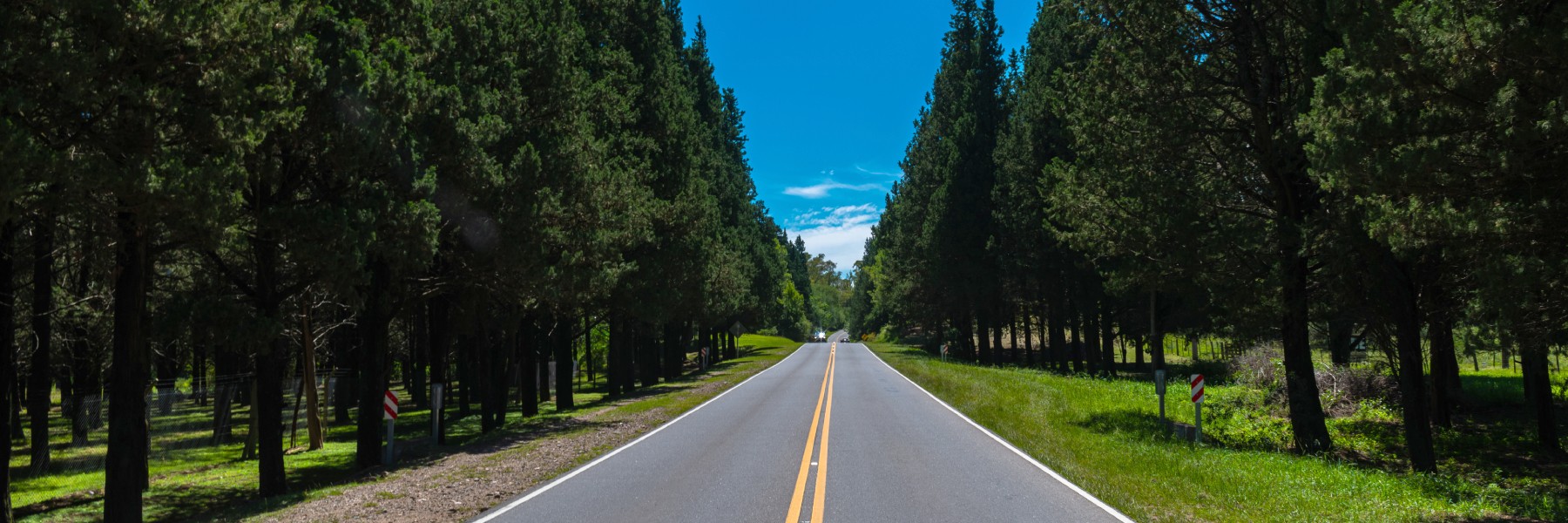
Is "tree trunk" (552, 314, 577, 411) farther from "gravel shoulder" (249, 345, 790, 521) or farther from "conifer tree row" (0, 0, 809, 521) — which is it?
"gravel shoulder" (249, 345, 790, 521)

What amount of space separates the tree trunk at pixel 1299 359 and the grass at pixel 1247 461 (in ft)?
2.28

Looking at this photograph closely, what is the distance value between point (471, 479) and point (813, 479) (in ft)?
15.6

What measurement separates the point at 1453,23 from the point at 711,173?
32.1 metres

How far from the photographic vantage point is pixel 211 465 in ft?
61.7

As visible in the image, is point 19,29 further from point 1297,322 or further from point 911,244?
point 911,244

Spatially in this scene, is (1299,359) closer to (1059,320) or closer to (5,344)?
(5,344)

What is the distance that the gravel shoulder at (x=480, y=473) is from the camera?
30.2 feet

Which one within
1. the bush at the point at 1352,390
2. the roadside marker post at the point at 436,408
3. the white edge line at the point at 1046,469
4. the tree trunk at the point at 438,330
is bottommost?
the bush at the point at 1352,390

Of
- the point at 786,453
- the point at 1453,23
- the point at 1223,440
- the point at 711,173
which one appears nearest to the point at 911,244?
the point at 711,173

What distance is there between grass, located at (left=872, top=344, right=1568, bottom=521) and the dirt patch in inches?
272

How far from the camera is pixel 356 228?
11453 millimetres

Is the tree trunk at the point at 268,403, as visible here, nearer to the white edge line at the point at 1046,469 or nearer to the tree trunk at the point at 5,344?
the tree trunk at the point at 5,344

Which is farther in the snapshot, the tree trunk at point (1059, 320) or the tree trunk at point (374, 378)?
the tree trunk at point (1059, 320)

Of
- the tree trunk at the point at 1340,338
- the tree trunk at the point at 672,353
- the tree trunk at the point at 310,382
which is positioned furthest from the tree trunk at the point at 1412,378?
the tree trunk at the point at 672,353
